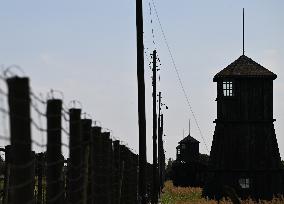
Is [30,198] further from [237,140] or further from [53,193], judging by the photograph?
[237,140]

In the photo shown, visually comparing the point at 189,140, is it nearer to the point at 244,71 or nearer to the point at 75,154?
the point at 244,71

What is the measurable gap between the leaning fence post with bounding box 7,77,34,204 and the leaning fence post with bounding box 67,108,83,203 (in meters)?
1.85

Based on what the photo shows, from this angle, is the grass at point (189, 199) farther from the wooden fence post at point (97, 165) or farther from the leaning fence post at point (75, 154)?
the leaning fence post at point (75, 154)

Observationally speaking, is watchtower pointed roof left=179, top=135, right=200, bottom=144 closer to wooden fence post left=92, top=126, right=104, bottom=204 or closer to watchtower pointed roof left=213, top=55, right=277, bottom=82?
watchtower pointed roof left=213, top=55, right=277, bottom=82

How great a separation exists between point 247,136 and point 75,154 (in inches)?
1340

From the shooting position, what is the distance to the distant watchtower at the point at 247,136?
39125 millimetres

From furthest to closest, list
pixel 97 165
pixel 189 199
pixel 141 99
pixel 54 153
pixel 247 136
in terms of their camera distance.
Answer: pixel 247 136 → pixel 189 199 → pixel 141 99 → pixel 97 165 → pixel 54 153

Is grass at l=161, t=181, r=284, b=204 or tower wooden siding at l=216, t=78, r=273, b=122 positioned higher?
tower wooden siding at l=216, t=78, r=273, b=122

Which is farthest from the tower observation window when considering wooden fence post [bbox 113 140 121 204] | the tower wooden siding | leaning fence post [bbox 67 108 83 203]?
leaning fence post [bbox 67 108 83 203]

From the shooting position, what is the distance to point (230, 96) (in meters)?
39.4

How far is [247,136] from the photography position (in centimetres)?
→ 3956

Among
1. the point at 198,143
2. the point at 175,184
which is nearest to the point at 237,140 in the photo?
the point at 175,184

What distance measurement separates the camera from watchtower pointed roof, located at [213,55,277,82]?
39.5 metres

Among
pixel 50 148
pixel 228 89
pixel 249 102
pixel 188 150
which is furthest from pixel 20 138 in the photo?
pixel 188 150
